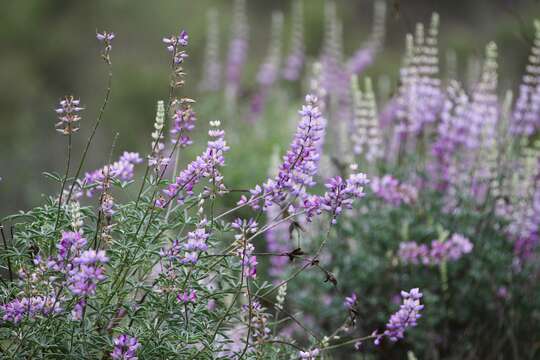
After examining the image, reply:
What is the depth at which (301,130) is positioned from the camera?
1812 millimetres

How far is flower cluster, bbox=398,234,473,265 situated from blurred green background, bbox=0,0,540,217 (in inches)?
291

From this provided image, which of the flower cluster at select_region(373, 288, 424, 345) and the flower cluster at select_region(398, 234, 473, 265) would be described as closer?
the flower cluster at select_region(373, 288, 424, 345)

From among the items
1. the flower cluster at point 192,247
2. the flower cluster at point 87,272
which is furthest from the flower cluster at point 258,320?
the flower cluster at point 87,272

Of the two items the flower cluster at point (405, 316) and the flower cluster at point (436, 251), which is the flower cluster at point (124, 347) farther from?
the flower cluster at point (436, 251)

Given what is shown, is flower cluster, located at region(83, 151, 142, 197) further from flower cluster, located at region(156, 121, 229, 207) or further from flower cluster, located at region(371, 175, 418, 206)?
flower cluster, located at region(371, 175, 418, 206)

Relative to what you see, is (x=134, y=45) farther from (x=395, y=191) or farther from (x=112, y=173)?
(x=112, y=173)

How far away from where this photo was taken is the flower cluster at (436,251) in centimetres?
314

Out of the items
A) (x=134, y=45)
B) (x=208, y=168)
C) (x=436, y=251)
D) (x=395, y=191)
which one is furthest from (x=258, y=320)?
(x=134, y=45)

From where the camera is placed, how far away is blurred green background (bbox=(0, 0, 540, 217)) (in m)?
11.9

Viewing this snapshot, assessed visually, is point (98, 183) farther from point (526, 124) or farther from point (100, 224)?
point (526, 124)

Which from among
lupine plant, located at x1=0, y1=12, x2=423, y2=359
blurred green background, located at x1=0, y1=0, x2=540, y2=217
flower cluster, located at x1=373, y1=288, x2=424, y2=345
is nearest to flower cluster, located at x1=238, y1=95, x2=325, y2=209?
lupine plant, located at x1=0, y1=12, x2=423, y2=359

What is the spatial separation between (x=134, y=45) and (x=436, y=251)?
1123cm

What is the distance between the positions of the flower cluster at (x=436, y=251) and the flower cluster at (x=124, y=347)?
5.74ft

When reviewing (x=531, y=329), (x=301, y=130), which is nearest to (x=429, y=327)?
(x=531, y=329)
